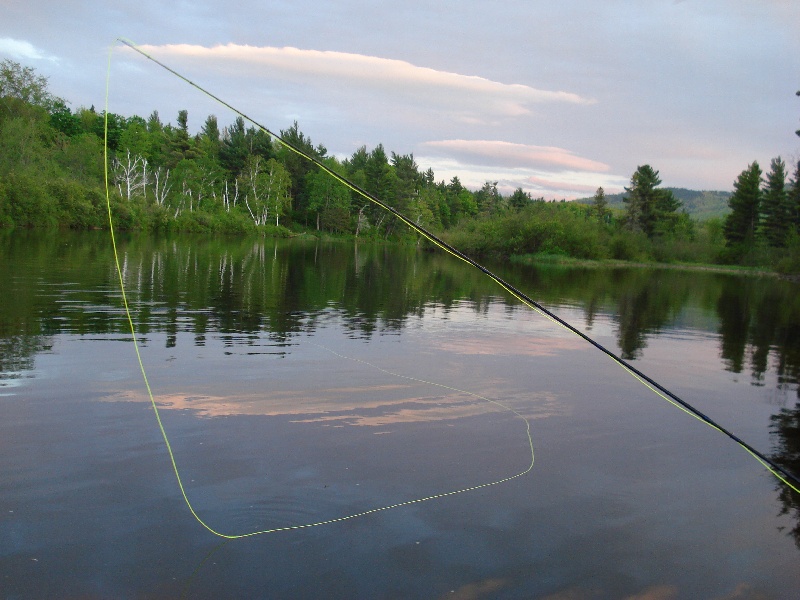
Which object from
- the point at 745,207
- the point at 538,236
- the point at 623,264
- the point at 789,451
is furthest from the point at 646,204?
the point at 789,451

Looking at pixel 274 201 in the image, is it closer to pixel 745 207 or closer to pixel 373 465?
pixel 745 207

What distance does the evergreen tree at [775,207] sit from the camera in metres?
71.9

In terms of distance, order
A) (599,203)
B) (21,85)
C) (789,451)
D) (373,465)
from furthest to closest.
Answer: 1. (599,203)
2. (21,85)
3. (789,451)
4. (373,465)

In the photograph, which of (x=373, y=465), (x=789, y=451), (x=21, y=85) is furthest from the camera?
(x=21, y=85)

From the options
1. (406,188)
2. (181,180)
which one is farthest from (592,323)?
(406,188)

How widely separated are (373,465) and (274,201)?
79.9m

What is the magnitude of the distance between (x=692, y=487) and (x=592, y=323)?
39.2 ft

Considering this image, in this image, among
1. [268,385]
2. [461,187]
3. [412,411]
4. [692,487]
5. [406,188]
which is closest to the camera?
[692,487]

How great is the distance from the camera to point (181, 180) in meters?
79.0

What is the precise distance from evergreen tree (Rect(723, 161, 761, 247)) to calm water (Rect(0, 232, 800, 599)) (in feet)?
239

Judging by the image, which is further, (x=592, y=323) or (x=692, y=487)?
(x=592, y=323)

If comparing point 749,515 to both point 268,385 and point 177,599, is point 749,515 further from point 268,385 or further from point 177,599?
point 268,385

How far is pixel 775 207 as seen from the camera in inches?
2881

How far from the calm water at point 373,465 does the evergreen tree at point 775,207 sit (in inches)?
2715
